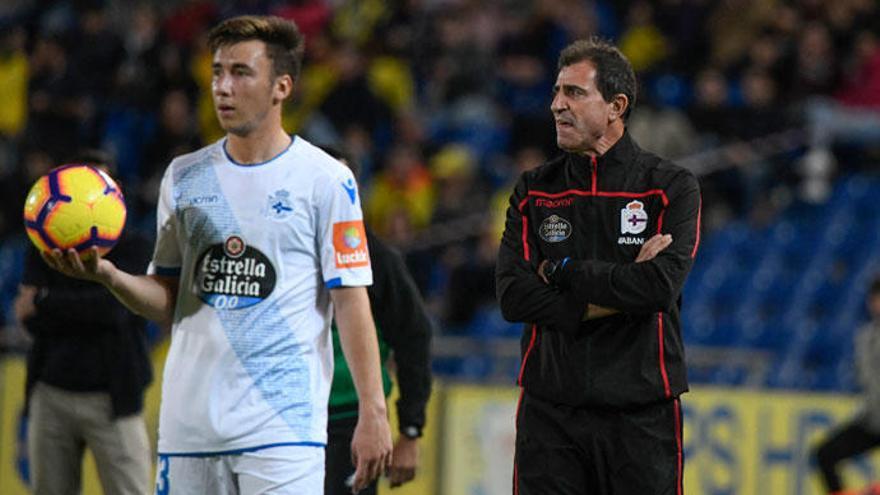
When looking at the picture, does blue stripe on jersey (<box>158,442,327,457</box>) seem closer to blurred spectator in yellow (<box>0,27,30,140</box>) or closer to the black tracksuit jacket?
the black tracksuit jacket

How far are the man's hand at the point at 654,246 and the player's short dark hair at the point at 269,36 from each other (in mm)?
1398

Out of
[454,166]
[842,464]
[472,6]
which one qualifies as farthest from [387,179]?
[842,464]

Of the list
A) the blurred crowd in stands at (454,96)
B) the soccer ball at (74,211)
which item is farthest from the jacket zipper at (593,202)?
the blurred crowd in stands at (454,96)

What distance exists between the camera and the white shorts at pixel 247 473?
15.3 ft

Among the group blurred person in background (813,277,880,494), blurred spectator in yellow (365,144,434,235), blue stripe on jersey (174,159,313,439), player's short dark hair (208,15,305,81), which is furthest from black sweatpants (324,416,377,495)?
blurred spectator in yellow (365,144,434,235)

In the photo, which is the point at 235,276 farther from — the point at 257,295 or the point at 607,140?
the point at 607,140

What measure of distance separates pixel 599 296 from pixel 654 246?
11.8 inches

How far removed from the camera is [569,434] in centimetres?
538

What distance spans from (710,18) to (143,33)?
627cm

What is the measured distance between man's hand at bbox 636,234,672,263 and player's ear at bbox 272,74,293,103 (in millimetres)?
1380

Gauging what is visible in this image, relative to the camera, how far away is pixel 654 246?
5.42m

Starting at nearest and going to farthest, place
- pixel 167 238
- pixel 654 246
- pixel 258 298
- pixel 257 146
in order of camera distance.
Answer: pixel 258 298 → pixel 257 146 → pixel 167 238 → pixel 654 246

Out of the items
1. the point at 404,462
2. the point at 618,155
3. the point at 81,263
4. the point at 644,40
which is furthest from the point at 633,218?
the point at 644,40

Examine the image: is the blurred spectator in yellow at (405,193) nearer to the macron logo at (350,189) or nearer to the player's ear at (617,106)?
the player's ear at (617,106)
